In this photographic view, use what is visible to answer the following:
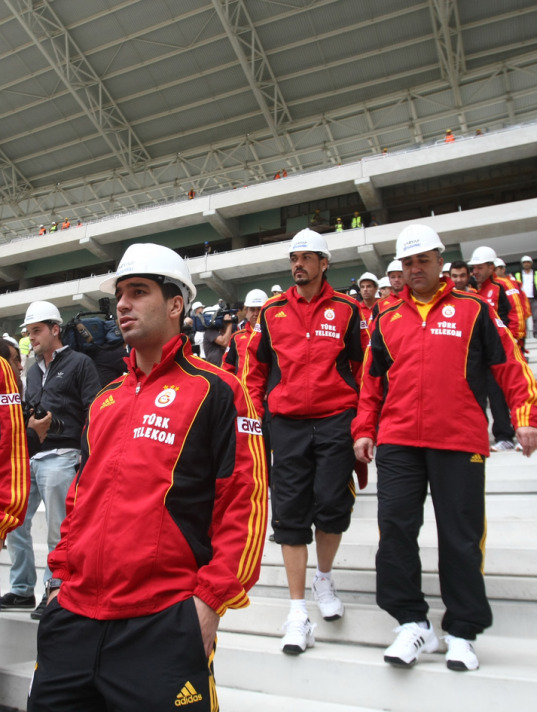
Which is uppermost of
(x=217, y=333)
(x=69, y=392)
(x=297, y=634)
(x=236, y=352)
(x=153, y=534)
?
(x=217, y=333)

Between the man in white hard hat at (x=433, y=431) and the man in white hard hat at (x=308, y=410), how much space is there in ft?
0.71

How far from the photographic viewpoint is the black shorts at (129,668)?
1.27 meters

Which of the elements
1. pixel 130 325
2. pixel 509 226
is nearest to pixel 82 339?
pixel 130 325

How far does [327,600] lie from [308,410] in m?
0.98

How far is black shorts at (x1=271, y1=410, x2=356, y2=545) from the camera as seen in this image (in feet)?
9.16

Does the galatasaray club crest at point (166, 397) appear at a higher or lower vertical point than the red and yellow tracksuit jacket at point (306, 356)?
lower

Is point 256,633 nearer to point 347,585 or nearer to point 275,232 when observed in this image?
point 347,585

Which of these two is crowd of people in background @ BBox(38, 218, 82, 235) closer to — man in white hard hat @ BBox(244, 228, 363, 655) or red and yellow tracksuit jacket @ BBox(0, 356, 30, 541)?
man in white hard hat @ BBox(244, 228, 363, 655)

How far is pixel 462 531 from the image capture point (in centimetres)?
236

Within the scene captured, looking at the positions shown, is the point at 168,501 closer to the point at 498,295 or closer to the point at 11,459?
the point at 11,459

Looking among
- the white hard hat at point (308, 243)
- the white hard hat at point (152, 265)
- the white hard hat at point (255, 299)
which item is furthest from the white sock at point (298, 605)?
the white hard hat at point (255, 299)

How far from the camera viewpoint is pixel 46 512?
11.7ft

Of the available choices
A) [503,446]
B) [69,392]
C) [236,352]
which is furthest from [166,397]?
[503,446]

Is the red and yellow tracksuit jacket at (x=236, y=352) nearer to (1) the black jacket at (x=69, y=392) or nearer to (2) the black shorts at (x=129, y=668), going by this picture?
(1) the black jacket at (x=69, y=392)
